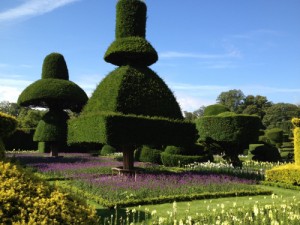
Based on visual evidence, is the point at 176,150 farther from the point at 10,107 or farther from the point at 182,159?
the point at 10,107

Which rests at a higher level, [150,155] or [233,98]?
[233,98]

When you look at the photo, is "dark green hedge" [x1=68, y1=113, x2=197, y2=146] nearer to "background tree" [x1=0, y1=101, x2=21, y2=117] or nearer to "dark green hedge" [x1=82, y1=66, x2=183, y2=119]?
"dark green hedge" [x1=82, y1=66, x2=183, y2=119]

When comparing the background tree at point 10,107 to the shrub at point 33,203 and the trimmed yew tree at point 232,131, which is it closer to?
the trimmed yew tree at point 232,131

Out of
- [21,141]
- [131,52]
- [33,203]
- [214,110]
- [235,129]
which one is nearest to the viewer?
[33,203]

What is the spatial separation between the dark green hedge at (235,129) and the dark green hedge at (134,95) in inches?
354

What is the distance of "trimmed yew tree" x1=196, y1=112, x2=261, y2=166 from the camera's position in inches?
950

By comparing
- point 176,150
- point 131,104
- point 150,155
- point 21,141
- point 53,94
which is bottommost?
point 150,155

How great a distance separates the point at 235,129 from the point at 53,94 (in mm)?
13878

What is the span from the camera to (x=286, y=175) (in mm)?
15008

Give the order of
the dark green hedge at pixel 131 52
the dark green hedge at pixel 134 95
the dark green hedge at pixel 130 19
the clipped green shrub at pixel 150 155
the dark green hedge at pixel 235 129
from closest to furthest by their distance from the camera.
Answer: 1. the dark green hedge at pixel 134 95
2. the dark green hedge at pixel 131 52
3. the dark green hedge at pixel 130 19
4. the dark green hedge at pixel 235 129
5. the clipped green shrub at pixel 150 155

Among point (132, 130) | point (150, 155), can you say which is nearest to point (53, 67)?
point (150, 155)

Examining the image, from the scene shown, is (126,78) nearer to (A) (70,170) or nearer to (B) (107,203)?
(A) (70,170)

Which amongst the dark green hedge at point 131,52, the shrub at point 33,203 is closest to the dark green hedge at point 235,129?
the dark green hedge at point 131,52

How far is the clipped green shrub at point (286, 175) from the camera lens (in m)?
14.7
